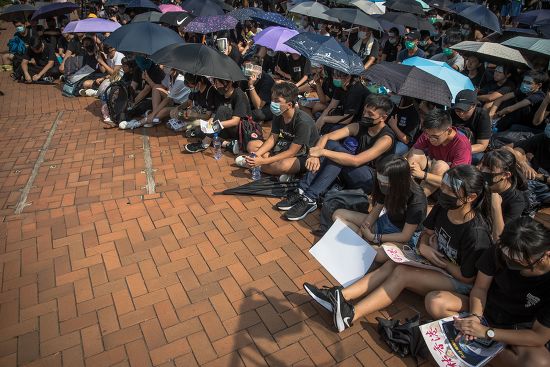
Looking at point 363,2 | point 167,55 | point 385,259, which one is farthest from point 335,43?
point 363,2

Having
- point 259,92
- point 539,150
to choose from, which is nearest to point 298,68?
point 259,92

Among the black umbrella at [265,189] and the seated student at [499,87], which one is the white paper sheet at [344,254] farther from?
the seated student at [499,87]

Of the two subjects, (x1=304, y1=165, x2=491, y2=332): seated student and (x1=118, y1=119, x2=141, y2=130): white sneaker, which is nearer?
(x1=304, y1=165, x2=491, y2=332): seated student

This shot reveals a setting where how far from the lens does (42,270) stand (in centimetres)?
346

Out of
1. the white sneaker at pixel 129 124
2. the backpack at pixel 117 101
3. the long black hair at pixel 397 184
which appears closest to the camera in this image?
the long black hair at pixel 397 184

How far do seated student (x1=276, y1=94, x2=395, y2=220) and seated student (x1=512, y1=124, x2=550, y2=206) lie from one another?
5.22ft

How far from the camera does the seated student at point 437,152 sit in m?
3.75

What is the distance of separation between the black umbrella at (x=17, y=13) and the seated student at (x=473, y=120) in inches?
400

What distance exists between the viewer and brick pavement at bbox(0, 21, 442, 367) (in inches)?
109

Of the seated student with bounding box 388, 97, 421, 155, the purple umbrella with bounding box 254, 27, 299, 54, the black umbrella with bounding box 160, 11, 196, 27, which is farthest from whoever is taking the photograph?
the black umbrella with bounding box 160, 11, 196, 27

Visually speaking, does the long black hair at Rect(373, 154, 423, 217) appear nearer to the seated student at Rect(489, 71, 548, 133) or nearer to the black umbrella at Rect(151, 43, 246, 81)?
the black umbrella at Rect(151, 43, 246, 81)

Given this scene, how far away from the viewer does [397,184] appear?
3.19 metres

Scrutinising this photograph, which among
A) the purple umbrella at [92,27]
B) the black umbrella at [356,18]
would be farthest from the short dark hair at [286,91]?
the purple umbrella at [92,27]

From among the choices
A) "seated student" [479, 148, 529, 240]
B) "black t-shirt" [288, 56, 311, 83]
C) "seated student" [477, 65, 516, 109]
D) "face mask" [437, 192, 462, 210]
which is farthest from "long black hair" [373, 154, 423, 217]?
"black t-shirt" [288, 56, 311, 83]
